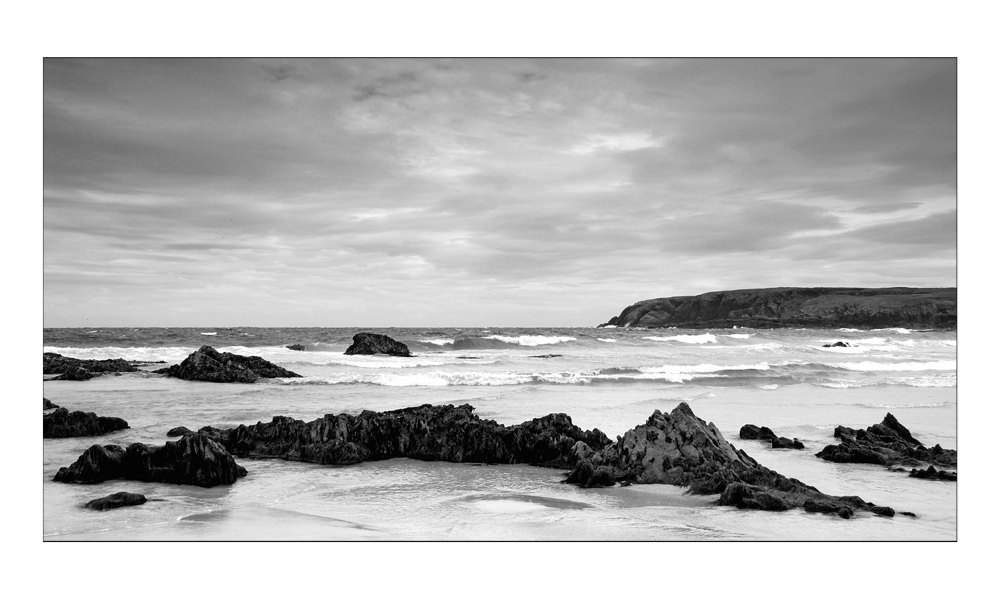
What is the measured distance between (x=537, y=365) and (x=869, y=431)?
37.8 ft

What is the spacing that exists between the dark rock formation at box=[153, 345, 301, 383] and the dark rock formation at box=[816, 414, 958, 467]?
10904mm

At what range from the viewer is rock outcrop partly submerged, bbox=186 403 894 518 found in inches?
186

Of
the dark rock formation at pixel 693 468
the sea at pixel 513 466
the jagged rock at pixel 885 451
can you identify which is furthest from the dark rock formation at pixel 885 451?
the dark rock formation at pixel 693 468

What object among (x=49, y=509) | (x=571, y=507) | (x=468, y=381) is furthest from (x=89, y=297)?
(x=468, y=381)

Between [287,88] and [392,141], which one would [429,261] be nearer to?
[392,141]

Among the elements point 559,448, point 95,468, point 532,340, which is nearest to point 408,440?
point 559,448

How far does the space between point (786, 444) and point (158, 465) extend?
640 centimetres

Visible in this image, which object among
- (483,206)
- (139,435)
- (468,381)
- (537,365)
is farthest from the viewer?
(537,365)

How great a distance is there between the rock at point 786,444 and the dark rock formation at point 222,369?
10222 millimetres

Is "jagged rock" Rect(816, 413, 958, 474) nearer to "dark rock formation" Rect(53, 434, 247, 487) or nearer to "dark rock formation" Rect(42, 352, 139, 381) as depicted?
"dark rock formation" Rect(53, 434, 247, 487)

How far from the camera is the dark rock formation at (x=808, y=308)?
9352 millimetres

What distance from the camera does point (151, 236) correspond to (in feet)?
23.2

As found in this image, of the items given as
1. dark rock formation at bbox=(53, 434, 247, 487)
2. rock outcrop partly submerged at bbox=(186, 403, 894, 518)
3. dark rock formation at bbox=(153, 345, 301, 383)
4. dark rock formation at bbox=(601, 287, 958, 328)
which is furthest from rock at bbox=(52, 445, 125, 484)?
dark rock formation at bbox=(601, 287, 958, 328)

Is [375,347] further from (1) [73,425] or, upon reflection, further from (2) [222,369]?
(1) [73,425]
